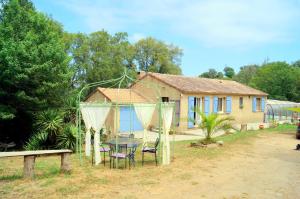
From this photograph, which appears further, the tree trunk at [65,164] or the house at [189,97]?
the house at [189,97]

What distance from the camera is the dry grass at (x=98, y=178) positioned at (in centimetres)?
704

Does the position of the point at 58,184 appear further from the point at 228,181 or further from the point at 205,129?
the point at 205,129

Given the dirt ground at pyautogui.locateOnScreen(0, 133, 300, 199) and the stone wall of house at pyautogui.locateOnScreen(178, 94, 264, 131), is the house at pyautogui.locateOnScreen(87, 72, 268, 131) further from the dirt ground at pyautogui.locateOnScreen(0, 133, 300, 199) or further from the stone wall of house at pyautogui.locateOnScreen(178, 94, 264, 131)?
the dirt ground at pyautogui.locateOnScreen(0, 133, 300, 199)

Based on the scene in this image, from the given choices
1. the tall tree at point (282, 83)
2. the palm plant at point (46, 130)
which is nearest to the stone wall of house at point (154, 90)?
the palm plant at point (46, 130)

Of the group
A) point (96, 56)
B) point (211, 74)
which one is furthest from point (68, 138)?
point (211, 74)

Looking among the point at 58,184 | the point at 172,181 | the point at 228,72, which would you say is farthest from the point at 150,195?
the point at 228,72

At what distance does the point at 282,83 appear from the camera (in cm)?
4228

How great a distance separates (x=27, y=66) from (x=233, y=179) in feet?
30.9

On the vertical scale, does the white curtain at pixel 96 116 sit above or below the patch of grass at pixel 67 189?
above

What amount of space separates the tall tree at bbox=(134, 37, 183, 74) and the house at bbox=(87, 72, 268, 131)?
49.2ft

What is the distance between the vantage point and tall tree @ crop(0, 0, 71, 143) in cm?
1243

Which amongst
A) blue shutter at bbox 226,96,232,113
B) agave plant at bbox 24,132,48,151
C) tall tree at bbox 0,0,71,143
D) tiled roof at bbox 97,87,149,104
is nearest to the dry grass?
agave plant at bbox 24,132,48,151

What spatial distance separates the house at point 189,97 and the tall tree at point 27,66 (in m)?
5.25

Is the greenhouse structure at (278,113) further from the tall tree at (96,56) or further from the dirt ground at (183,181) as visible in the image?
the dirt ground at (183,181)
